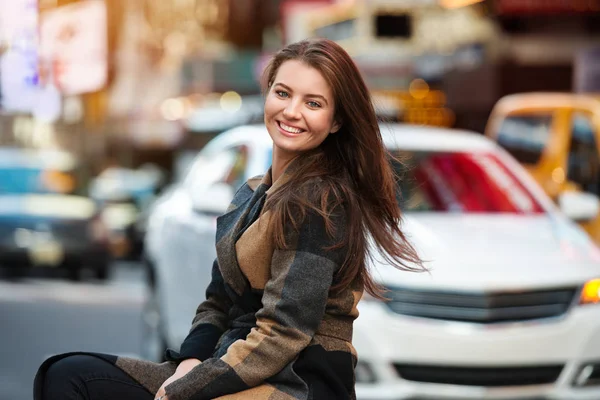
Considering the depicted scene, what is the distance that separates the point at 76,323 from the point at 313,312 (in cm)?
860

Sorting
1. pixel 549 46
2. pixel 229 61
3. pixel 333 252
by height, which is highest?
pixel 333 252

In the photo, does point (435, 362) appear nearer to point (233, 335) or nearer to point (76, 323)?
point (233, 335)

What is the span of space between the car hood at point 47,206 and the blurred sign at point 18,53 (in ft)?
28.3

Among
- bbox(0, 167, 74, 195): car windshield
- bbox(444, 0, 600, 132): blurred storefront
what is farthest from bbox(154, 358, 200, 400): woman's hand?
bbox(444, 0, 600, 132): blurred storefront

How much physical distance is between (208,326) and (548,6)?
18472mm

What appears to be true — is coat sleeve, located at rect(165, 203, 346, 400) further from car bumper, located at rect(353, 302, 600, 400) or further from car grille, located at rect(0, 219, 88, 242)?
car grille, located at rect(0, 219, 88, 242)

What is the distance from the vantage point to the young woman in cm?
290

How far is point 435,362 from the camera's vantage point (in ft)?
19.2

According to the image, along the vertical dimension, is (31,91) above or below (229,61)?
above

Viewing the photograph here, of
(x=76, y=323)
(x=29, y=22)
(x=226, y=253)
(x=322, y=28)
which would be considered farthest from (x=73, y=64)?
(x=322, y=28)

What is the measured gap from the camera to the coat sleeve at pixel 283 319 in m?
2.87

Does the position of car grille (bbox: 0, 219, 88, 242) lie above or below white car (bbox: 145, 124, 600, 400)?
below

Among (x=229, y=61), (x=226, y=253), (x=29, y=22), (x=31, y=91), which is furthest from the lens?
(x=229, y=61)

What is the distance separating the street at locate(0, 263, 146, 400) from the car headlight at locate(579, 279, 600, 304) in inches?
A: 126
